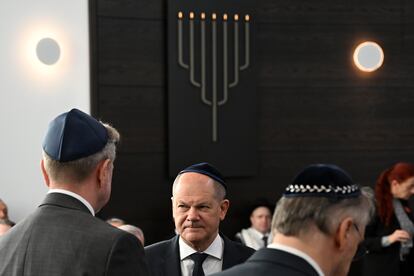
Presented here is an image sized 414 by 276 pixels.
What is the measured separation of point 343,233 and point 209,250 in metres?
1.06

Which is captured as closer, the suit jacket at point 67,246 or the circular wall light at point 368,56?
the suit jacket at point 67,246

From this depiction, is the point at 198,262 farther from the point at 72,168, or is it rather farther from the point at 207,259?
the point at 72,168

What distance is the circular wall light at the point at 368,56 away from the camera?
624cm

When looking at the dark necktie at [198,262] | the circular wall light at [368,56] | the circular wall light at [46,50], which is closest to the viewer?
the dark necktie at [198,262]

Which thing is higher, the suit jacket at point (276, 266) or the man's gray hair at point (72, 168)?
the man's gray hair at point (72, 168)

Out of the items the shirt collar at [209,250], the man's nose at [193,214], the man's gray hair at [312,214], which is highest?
the man's gray hair at [312,214]

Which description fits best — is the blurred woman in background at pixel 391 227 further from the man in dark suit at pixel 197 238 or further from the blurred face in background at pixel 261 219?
the man in dark suit at pixel 197 238

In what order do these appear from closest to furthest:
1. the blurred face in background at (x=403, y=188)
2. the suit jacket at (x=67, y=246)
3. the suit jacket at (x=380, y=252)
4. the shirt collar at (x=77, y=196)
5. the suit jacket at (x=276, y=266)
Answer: the suit jacket at (x=276, y=266) → the suit jacket at (x=67, y=246) → the shirt collar at (x=77, y=196) → the suit jacket at (x=380, y=252) → the blurred face in background at (x=403, y=188)

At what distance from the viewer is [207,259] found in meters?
2.58

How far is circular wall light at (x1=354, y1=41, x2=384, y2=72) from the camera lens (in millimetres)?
6242

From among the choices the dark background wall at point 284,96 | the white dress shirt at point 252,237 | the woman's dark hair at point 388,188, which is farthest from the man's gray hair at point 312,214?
the dark background wall at point 284,96

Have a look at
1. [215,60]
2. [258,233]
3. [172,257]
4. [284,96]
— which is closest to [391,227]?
[258,233]

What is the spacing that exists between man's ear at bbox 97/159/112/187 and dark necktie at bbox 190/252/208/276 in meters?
0.77

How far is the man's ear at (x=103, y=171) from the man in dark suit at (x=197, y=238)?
750 millimetres
